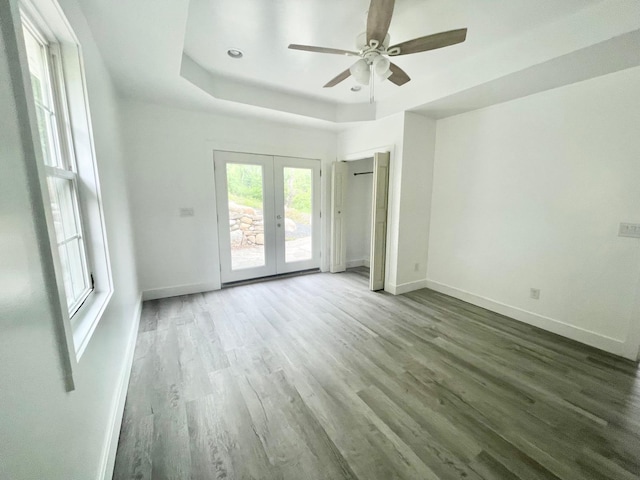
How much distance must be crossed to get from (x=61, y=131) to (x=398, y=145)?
3423 millimetres

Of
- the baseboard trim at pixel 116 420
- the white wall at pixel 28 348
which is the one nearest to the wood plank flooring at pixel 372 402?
the baseboard trim at pixel 116 420

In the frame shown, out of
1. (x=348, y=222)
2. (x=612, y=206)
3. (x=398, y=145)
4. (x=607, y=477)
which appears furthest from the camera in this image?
(x=348, y=222)

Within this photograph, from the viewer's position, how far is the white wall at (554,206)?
230cm

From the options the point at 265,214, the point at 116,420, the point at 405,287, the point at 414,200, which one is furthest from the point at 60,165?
the point at 405,287

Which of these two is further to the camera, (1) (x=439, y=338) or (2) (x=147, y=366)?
(1) (x=439, y=338)

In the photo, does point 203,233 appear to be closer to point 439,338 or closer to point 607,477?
point 439,338

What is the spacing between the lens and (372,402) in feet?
5.94

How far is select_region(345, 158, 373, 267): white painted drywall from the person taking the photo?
518 centimetres

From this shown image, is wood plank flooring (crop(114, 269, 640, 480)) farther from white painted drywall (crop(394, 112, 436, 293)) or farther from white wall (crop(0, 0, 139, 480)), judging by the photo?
white painted drywall (crop(394, 112, 436, 293))

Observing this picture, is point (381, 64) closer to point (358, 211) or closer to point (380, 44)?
point (380, 44)

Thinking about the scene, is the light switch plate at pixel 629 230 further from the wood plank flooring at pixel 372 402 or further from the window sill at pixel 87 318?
the window sill at pixel 87 318

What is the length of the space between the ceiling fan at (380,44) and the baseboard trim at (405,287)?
272cm

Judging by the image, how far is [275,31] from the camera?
2201mm

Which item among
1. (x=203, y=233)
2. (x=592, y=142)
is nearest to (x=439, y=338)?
(x=592, y=142)
